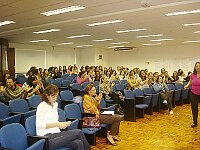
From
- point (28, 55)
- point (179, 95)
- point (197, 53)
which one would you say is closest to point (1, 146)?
point (179, 95)

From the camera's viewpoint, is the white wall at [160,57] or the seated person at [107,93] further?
the white wall at [160,57]

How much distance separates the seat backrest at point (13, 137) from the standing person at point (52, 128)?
298 millimetres

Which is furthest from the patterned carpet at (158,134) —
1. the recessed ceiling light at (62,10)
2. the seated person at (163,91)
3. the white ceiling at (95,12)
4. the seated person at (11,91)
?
the recessed ceiling light at (62,10)

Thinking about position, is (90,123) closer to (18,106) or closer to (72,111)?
(72,111)

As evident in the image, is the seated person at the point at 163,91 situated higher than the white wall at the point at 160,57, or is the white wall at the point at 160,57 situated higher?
the white wall at the point at 160,57

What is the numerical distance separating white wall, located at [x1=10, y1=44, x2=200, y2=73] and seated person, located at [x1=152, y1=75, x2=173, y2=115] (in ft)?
27.5

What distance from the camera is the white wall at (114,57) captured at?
14930 millimetres

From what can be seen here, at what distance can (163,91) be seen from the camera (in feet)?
26.3

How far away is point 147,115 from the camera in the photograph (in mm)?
7395

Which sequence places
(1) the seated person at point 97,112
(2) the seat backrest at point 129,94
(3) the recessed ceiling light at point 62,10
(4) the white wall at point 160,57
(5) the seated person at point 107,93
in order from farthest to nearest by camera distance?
(4) the white wall at point 160,57, (5) the seated person at point 107,93, (2) the seat backrest at point 129,94, (3) the recessed ceiling light at point 62,10, (1) the seated person at point 97,112

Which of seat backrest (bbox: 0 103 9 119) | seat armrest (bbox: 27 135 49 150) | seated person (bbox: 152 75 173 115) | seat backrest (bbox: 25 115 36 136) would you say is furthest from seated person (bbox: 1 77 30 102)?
seated person (bbox: 152 75 173 115)

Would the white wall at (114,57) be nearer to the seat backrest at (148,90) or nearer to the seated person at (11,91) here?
the seat backrest at (148,90)

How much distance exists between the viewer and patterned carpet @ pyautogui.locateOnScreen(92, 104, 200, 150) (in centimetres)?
462

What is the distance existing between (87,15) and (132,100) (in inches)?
101
